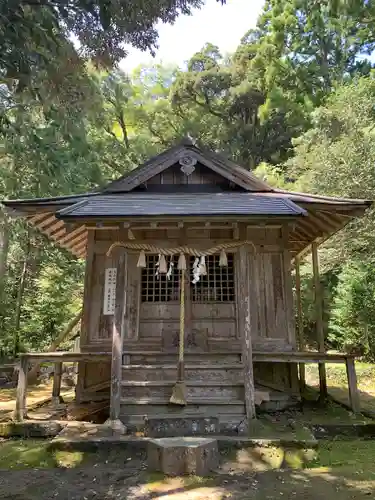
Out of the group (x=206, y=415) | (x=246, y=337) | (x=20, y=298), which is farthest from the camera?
(x=20, y=298)

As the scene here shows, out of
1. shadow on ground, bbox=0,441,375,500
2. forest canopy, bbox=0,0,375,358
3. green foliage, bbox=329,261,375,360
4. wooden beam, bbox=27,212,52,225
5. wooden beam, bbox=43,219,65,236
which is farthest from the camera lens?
green foliage, bbox=329,261,375,360

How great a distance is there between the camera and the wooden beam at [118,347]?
6.75 metres

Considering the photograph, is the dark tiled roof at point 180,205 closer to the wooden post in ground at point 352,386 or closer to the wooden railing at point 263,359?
the wooden railing at point 263,359

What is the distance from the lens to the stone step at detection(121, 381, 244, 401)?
7.05 meters

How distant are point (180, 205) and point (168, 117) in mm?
25714

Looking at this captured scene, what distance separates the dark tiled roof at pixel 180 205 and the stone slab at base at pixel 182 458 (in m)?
3.74

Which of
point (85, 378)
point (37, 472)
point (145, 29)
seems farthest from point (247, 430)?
point (145, 29)

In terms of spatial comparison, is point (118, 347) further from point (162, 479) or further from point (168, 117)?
point (168, 117)

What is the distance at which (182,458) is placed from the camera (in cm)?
502

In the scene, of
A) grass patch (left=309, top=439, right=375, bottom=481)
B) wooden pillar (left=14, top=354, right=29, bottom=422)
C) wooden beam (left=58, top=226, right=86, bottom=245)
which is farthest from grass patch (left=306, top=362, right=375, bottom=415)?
wooden beam (left=58, top=226, right=86, bottom=245)

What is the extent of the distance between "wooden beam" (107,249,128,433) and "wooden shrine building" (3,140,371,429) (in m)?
0.02

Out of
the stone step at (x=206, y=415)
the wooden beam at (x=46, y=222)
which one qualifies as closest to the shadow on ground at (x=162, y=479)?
the stone step at (x=206, y=415)

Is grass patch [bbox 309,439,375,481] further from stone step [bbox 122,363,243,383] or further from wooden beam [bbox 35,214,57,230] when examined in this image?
wooden beam [bbox 35,214,57,230]

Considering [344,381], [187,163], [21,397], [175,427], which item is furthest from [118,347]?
[344,381]
